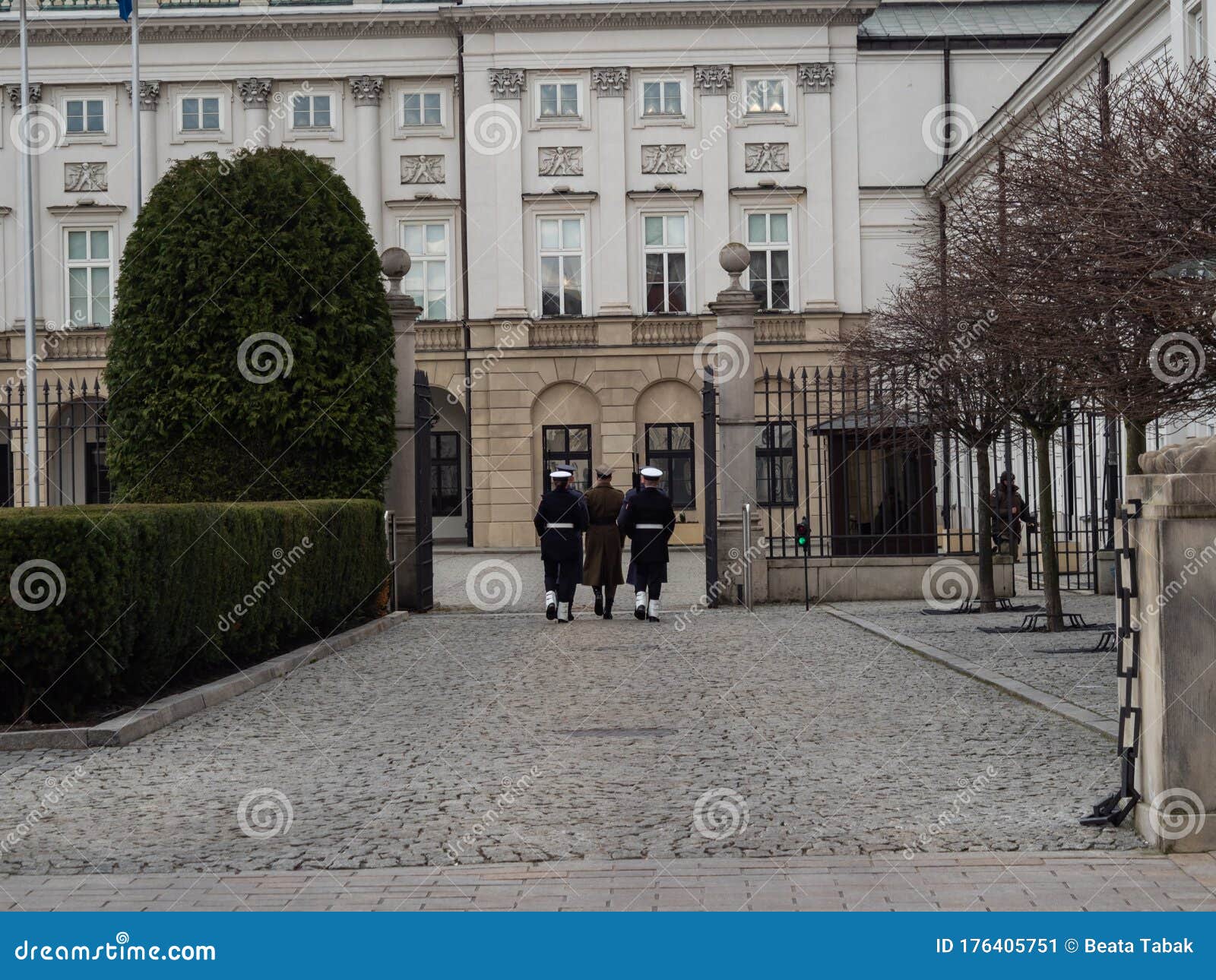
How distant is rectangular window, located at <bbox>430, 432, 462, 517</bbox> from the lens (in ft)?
152

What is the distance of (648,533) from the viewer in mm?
19562

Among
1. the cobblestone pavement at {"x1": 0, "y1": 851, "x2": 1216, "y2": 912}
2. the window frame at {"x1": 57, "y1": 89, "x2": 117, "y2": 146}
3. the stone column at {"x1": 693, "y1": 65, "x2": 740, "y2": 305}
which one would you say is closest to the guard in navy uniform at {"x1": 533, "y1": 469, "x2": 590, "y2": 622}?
the cobblestone pavement at {"x1": 0, "y1": 851, "x2": 1216, "y2": 912}

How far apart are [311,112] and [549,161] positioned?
6537 millimetres

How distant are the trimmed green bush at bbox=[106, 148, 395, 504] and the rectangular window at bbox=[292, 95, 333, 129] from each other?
2422 cm

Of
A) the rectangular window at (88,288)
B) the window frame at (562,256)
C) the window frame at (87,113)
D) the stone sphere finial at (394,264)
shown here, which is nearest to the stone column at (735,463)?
the stone sphere finial at (394,264)

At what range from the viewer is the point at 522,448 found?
137ft

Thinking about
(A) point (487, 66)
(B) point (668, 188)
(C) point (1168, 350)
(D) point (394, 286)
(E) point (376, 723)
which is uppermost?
(A) point (487, 66)

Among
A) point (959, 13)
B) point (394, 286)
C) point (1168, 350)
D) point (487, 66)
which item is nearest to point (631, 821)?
point (1168, 350)

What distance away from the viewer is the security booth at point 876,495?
2278 cm

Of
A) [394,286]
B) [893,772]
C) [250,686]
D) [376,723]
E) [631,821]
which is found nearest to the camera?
[631,821]

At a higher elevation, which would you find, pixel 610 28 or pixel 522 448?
pixel 610 28

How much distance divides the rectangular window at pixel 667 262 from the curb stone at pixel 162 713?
1078 inches
